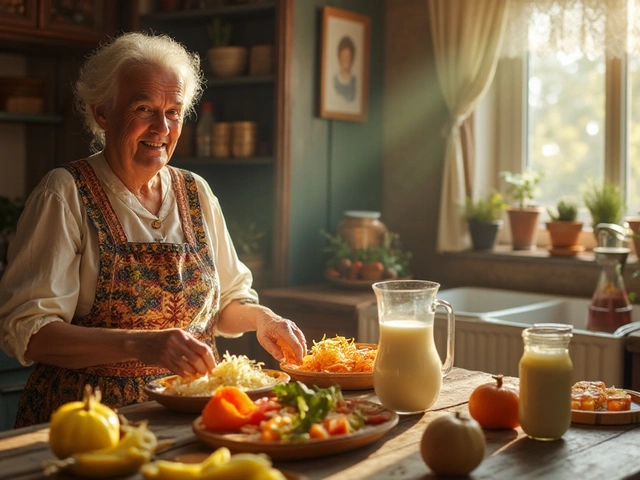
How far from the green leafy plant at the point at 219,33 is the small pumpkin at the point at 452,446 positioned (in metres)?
2.90

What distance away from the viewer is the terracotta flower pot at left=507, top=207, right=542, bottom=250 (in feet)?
12.5

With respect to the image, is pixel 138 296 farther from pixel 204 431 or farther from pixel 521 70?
pixel 521 70

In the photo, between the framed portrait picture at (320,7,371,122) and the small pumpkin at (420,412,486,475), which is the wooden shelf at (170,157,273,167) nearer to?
the framed portrait picture at (320,7,371,122)

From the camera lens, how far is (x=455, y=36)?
153 inches

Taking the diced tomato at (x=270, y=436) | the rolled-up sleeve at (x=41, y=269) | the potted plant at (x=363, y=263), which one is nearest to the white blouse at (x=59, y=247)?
the rolled-up sleeve at (x=41, y=269)

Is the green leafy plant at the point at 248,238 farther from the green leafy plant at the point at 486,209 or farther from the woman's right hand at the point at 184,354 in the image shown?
the woman's right hand at the point at 184,354

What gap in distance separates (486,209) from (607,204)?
53cm

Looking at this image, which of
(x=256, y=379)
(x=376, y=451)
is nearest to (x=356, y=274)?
(x=256, y=379)

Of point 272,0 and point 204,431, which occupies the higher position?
point 272,0

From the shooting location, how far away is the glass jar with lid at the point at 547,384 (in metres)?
1.52

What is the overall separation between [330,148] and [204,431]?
2618 mm

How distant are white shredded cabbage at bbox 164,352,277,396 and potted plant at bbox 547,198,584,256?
86.9 inches

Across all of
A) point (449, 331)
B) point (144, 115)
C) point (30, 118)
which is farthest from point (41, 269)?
point (30, 118)

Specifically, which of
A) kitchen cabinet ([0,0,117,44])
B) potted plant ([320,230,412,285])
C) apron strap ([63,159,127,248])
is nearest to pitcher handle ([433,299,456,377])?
apron strap ([63,159,127,248])
